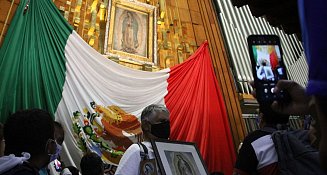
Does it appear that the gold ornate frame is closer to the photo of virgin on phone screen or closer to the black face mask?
the black face mask

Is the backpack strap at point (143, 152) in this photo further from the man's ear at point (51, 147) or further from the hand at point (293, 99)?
the hand at point (293, 99)

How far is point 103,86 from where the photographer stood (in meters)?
3.78

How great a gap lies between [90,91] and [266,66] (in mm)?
2929

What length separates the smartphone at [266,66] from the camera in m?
0.86

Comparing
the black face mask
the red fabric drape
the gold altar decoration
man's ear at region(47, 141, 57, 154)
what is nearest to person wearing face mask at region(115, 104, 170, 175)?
the black face mask

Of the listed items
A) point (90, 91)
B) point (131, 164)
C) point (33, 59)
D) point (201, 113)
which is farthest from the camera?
point (201, 113)

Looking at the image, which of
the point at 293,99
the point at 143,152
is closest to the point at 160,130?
the point at 143,152

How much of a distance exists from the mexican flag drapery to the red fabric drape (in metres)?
0.01

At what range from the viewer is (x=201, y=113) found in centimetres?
433

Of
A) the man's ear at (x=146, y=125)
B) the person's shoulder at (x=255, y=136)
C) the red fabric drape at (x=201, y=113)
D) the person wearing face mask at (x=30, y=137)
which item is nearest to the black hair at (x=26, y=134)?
the person wearing face mask at (x=30, y=137)

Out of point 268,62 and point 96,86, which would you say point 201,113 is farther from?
point 268,62

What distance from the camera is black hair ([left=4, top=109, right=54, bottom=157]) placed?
1281mm

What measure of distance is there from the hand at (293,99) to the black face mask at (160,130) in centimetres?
101

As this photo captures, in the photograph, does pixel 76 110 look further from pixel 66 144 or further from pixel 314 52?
pixel 314 52
